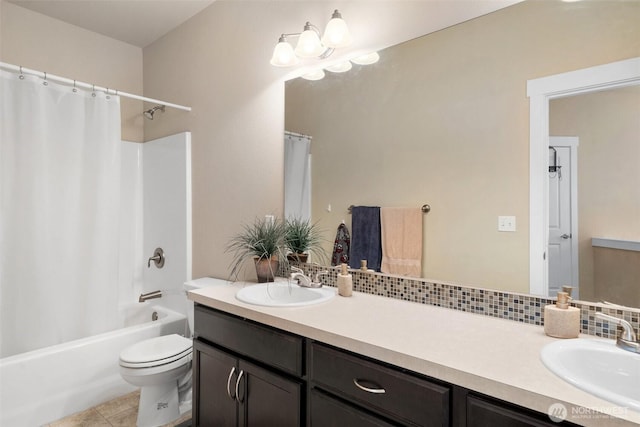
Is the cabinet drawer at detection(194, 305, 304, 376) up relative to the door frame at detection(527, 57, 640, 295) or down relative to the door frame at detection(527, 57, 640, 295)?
down

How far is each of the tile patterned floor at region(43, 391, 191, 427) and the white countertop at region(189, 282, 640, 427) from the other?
1.04 m

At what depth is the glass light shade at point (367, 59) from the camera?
1688 millimetres

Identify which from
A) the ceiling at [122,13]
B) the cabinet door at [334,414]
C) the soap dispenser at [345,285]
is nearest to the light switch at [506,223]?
the soap dispenser at [345,285]

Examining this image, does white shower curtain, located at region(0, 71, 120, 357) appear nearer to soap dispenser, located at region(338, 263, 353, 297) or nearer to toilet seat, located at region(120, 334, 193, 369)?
toilet seat, located at region(120, 334, 193, 369)

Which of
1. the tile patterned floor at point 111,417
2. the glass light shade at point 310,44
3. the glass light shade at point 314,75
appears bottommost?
the tile patterned floor at point 111,417

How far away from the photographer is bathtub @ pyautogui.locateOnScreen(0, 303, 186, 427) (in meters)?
1.88

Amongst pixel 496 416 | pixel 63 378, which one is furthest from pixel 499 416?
pixel 63 378

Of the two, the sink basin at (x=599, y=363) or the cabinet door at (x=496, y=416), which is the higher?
the sink basin at (x=599, y=363)

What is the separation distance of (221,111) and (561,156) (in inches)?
77.7

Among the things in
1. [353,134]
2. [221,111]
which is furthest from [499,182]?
[221,111]

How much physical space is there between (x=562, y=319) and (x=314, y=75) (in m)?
1.55

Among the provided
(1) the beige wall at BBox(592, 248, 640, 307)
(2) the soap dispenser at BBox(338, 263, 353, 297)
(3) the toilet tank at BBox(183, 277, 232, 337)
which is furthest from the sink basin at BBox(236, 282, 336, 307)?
(1) the beige wall at BBox(592, 248, 640, 307)

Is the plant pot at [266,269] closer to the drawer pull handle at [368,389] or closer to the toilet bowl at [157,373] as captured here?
the toilet bowl at [157,373]

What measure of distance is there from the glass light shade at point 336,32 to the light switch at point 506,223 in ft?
3.51
